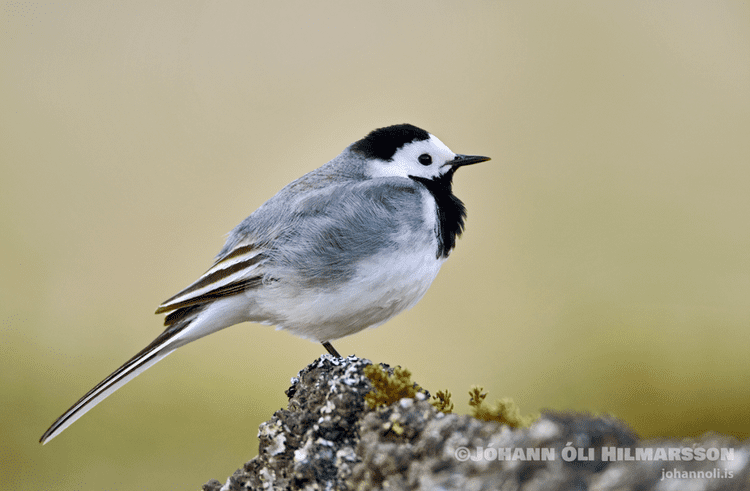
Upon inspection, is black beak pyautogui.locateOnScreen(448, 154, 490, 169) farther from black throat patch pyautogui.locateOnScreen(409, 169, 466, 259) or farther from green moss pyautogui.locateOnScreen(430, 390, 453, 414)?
green moss pyautogui.locateOnScreen(430, 390, 453, 414)

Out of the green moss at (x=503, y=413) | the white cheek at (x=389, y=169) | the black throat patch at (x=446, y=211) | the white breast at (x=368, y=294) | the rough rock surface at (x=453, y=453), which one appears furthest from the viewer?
the white cheek at (x=389, y=169)

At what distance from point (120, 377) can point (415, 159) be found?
1.89 metres

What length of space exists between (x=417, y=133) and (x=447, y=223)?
22.2 inches

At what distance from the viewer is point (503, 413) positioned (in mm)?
1974

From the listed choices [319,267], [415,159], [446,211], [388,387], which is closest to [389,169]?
[415,159]

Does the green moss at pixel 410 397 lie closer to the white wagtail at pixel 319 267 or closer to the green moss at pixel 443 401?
the green moss at pixel 443 401

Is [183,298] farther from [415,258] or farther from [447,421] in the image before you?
[447,421]

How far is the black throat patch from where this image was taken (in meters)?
3.04

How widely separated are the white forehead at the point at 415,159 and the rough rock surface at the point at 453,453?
4.59 ft

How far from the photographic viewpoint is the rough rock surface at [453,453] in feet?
4.70

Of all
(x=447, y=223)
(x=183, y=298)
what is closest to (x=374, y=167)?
(x=447, y=223)

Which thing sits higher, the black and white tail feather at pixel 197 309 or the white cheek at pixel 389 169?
the white cheek at pixel 389 169

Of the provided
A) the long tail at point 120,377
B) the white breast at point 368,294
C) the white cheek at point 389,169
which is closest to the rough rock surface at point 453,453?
the white breast at point 368,294

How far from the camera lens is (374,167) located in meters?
3.23
